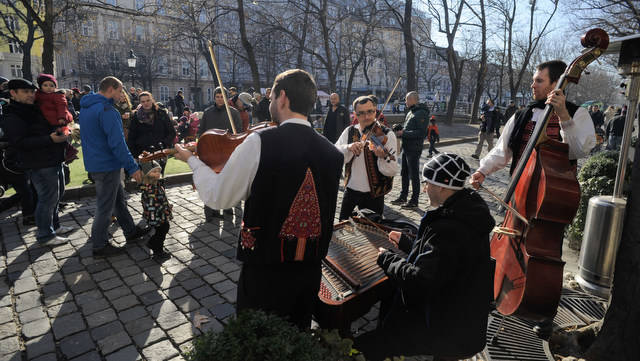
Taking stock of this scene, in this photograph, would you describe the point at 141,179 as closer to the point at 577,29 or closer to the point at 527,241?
the point at 527,241

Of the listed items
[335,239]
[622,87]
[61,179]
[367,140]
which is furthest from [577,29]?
[61,179]

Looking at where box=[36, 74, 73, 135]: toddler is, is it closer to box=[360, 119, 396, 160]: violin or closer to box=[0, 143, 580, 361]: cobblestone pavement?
box=[0, 143, 580, 361]: cobblestone pavement

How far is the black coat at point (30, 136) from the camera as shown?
14.8ft

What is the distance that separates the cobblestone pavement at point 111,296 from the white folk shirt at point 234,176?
174cm

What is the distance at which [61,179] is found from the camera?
5.14 m

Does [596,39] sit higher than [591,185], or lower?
higher

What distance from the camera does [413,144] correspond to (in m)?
7.24

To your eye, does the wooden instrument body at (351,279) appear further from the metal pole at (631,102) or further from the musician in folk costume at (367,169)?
the metal pole at (631,102)

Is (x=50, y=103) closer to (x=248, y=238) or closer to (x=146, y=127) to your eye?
(x=146, y=127)

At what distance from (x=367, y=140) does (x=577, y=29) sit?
20.2 m

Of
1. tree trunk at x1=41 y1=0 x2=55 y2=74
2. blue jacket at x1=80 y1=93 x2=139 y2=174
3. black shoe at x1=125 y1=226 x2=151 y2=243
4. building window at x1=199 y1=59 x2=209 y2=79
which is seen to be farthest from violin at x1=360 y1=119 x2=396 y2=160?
building window at x1=199 y1=59 x2=209 y2=79

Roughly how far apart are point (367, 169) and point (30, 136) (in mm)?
4348

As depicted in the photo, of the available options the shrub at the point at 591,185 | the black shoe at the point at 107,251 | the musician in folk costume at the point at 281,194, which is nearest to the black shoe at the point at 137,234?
the black shoe at the point at 107,251

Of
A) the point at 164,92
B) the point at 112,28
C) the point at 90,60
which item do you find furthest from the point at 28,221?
the point at 164,92
